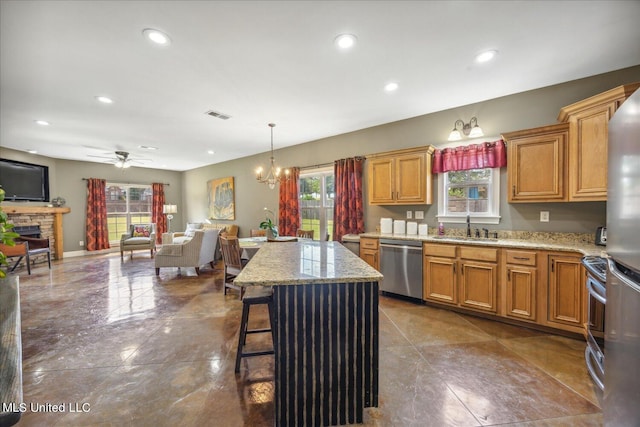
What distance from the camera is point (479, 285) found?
293cm

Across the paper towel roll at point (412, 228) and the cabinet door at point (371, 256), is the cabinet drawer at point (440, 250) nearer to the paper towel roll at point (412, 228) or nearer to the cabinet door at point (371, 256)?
the paper towel roll at point (412, 228)

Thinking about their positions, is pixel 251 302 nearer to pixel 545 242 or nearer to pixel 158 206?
pixel 545 242

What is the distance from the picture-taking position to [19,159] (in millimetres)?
5848

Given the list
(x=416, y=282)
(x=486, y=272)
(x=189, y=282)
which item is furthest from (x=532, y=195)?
(x=189, y=282)

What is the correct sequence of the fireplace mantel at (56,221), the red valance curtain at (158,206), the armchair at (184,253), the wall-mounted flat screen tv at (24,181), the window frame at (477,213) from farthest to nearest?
the red valance curtain at (158,206)
the fireplace mantel at (56,221)
the wall-mounted flat screen tv at (24,181)
the armchair at (184,253)
the window frame at (477,213)

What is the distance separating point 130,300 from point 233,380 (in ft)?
8.53

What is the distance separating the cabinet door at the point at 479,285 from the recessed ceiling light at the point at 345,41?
2578 millimetres

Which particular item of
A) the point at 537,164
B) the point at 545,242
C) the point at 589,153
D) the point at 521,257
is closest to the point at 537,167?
the point at 537,164

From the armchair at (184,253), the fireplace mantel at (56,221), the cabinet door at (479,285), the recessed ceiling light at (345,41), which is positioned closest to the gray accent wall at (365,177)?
the fireplace mantel at (56,221)

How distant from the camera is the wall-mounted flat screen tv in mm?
5461

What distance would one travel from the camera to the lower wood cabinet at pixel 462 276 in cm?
286

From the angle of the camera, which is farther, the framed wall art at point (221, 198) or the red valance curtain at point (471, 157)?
the framed wall art at point (221, 198)

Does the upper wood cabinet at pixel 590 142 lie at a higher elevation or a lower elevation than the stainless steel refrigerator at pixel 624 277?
higher

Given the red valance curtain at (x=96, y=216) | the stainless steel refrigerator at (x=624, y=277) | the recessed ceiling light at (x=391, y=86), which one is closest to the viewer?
the stainless steel refrigerator at (x=624, y=277)
